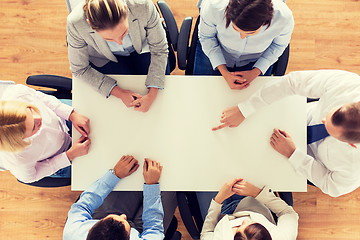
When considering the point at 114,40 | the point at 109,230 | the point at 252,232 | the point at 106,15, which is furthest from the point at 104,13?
the point at 252,232

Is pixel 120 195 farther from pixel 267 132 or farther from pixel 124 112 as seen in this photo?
pixel 267 132

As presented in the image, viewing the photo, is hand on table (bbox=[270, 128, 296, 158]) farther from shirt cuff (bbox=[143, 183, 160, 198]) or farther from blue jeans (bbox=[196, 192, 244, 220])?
shirt cuff (bbox=[143, 183, 160, 198])

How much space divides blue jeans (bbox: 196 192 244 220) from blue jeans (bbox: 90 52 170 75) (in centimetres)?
73

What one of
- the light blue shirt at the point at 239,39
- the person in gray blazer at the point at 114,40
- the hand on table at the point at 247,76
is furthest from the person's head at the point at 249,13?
the person in gray blazer at the point at 114,40

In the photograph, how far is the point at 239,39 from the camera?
4.53 feet

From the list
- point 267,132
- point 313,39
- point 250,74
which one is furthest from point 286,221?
point 313,39

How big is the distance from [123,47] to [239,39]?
583 mm

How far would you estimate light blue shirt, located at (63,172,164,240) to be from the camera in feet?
4.38

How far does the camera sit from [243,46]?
1436 mm

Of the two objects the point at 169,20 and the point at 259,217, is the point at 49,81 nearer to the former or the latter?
the point at 169,20

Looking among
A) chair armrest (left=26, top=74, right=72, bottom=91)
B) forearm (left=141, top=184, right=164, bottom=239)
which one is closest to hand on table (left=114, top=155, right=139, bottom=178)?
forearm (left=141, top=184, right=164, bottom=239)

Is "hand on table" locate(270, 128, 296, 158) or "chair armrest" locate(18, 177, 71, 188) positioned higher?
"hand on table" locate(270, 128, 296, 158)

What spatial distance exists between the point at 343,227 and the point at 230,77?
57.9 inches

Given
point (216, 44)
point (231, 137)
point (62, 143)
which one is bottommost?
point (62, 143)
